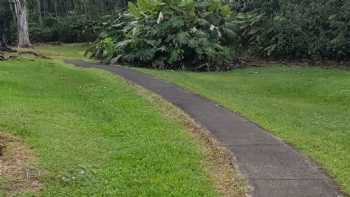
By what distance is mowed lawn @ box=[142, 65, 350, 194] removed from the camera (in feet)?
27.9

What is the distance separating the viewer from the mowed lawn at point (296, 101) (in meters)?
8.50

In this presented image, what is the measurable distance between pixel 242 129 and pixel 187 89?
4.64 metres

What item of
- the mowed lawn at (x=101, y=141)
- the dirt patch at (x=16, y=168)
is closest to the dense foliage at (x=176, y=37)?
the mowed lawn at (x=101, y=141)

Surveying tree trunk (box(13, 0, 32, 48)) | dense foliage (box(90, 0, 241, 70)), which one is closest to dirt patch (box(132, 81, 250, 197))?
dense foliage (box(90, 0, 241, 70))

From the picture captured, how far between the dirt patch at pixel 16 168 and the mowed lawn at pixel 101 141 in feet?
0.29

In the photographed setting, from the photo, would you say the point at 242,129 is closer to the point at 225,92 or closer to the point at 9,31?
the point at 225,92

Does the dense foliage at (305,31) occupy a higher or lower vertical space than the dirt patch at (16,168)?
higher

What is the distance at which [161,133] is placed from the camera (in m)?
8.75

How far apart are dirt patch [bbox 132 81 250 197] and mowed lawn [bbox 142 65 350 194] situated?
3.80 feet

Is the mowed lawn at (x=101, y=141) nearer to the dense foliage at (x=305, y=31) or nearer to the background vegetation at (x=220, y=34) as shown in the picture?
the background vegetation at (x=220, y=34)

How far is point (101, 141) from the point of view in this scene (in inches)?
321

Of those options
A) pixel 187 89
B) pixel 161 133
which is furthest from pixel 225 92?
pixel 161 133

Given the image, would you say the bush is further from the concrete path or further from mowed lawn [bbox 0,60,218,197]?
the concrete path

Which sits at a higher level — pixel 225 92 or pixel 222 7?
pixel 222 7
